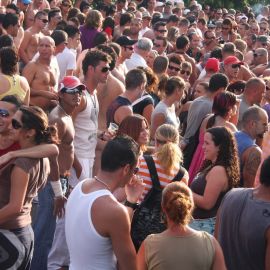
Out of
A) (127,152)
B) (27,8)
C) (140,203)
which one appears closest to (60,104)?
(140,203)

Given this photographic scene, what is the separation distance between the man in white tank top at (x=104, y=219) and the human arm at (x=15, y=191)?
1.84 feet

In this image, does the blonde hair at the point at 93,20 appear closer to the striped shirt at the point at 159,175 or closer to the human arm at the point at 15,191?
the striped shirt at the point at 159,175

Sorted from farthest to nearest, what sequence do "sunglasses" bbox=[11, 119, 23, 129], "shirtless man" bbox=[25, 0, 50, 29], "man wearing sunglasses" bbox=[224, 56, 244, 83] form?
"shirtless man" bbox=[25, 0, 50, 29], "man wearing sunglasses" bbox=[224, 56, 244, 83], "sunglasses" bbox=[11, 119, 23, 129]

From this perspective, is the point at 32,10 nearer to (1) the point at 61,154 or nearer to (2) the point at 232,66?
(2) the point at 232,66

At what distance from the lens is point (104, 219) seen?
14.1 ft

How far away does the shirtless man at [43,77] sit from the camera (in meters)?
8.66

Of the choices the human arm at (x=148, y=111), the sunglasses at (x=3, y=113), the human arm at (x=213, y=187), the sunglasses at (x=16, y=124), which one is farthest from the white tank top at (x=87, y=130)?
the sunglasses at (x=16, y=124)

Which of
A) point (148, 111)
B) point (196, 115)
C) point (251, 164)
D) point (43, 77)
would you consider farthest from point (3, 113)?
point (196, 115)

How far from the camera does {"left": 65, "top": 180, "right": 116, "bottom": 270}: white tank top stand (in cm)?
437

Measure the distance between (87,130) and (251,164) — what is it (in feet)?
6.39

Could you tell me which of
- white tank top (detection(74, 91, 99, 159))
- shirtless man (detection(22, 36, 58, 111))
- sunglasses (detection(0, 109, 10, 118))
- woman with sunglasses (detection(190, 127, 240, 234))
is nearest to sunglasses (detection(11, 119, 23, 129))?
sunglasses (detection(0, 109, 10, 118))

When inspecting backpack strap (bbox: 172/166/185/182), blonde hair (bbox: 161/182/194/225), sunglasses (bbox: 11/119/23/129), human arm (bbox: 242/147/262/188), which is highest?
sunglasses (bbox: 11/119/23/129)

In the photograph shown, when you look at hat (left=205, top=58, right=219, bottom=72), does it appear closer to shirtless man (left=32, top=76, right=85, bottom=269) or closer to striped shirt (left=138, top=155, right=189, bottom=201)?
shirtless man (left=32, top=76, right=85, bottom=269)

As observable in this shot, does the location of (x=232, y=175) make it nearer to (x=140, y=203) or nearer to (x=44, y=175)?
(x=140, y=203)
